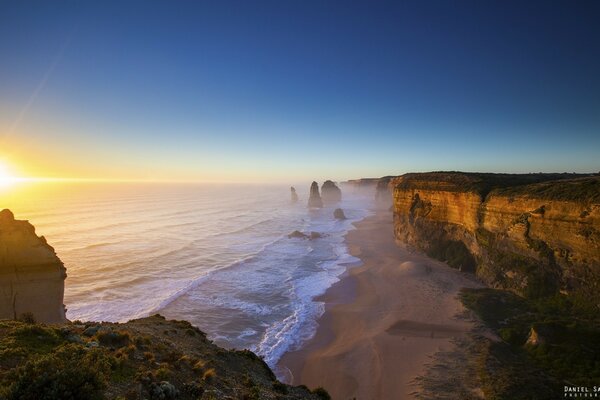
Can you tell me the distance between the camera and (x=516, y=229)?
2917 centimetres

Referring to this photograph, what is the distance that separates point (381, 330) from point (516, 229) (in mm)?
16462

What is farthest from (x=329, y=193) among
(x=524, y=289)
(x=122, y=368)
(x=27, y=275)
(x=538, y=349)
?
(x=122, y=368)

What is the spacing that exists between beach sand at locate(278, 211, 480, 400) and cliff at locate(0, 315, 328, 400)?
6.38 metres

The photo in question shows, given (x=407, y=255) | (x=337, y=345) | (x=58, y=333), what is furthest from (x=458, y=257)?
(x=58, y=333)

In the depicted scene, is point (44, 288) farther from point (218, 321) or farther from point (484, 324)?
point (484, 324)

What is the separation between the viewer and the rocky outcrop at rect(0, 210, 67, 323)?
15016mm

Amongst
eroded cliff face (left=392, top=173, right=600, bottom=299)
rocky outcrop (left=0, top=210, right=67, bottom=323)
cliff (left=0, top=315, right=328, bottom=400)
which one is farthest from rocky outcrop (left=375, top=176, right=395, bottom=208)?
rocky outcrop (left=0, top=210, right=67, bottom=323)

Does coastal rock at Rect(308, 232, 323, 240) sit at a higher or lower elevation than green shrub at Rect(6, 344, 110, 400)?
lower

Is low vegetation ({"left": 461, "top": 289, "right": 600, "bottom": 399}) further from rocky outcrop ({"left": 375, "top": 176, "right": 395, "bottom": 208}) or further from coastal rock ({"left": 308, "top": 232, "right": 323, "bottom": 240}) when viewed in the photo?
rocky outcrop ({"left": 375, "top": 176, "right": 395, "bottom": 208})

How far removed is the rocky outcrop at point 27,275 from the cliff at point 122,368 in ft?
14.8

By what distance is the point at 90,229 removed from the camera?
63125mm

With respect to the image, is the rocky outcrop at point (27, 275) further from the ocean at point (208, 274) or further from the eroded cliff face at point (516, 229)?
the eroded cliff face at point (516, 229)

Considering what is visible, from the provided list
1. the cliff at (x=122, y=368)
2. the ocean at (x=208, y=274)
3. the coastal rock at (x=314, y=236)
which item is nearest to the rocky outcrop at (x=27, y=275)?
the cliff at (x=122, y=368)

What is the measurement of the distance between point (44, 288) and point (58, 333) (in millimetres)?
7521
